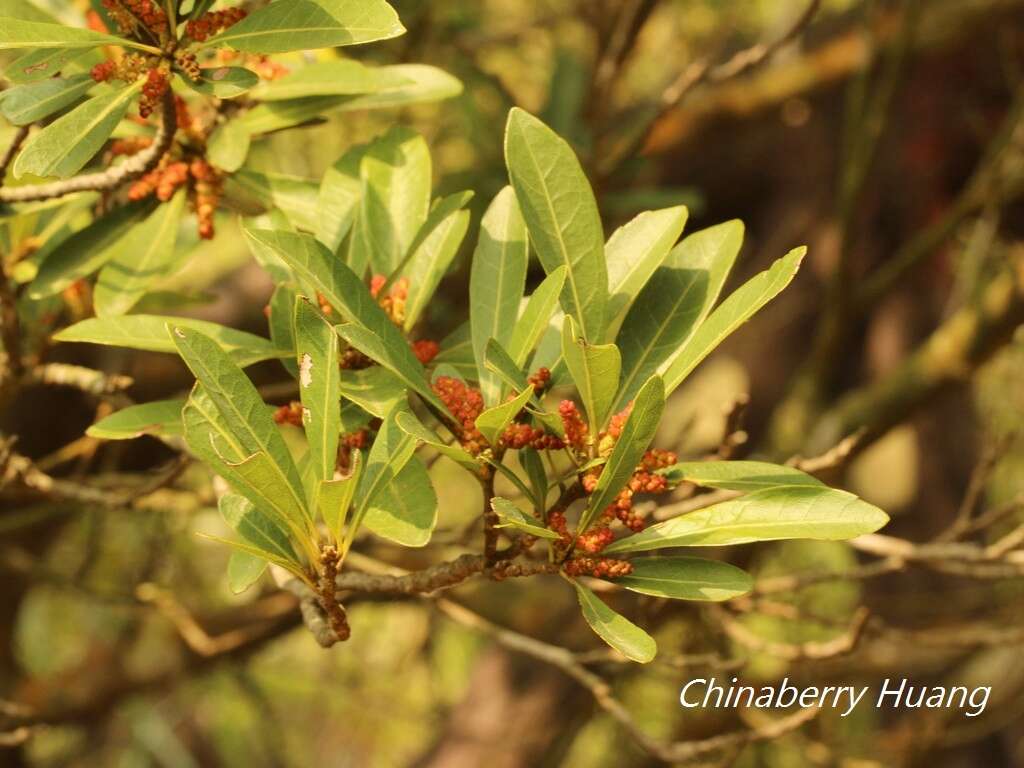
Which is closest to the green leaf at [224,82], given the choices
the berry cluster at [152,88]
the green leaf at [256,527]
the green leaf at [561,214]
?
the berry cluster at [152,88]

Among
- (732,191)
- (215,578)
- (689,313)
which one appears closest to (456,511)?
(215,578)

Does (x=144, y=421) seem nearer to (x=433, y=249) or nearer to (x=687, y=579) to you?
(x=433, y=249)

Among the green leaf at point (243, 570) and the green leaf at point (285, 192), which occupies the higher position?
the green leaf at point (285, 192)

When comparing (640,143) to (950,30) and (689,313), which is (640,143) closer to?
(689,313)

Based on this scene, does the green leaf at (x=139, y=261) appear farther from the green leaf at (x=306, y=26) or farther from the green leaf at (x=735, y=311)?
the green leaf at (x=735, y=311)

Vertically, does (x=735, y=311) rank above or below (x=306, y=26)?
below

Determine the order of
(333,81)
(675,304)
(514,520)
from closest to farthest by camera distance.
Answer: (514,520) < (675,304) < (333,81)

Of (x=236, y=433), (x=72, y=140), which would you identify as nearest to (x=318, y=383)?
(x=236, y=433)
